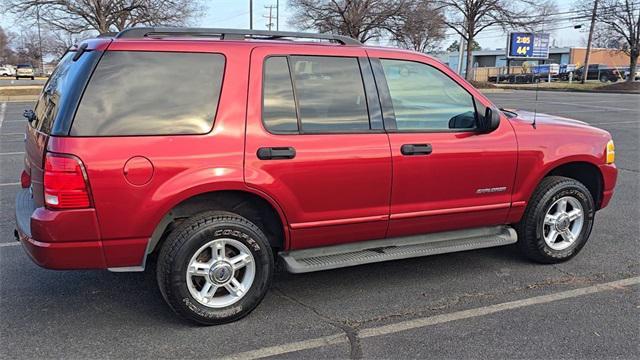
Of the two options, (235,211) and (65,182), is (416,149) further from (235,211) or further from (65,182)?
(65,182)

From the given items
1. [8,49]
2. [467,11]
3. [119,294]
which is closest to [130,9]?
[467,11]

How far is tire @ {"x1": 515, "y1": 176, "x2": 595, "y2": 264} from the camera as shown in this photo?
434 centimetres

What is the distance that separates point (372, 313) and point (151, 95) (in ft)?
6.64

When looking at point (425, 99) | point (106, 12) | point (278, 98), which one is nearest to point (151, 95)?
point (278, 98)

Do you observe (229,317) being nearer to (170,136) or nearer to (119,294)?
(119,294)

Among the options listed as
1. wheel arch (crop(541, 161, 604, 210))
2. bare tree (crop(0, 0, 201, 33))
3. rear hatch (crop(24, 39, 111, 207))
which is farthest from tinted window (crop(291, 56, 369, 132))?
bare tree (crop(0, 0, 201, 33))

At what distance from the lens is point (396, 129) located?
3.77m

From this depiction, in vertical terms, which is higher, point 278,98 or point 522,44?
point 522,44

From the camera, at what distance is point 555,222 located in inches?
175

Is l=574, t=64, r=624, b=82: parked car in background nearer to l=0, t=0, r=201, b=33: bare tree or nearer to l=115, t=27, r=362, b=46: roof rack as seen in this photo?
l=0, t=0, r=201, b=33: bare tree

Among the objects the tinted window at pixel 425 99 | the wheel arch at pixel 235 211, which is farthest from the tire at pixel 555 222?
the wheel arch at pixel 235 211

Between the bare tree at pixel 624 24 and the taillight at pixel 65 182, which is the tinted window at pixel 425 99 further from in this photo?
the bare tree at pixel 624 24

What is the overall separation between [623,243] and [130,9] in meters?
32.0

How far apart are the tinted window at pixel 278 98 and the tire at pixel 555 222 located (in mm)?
2212
